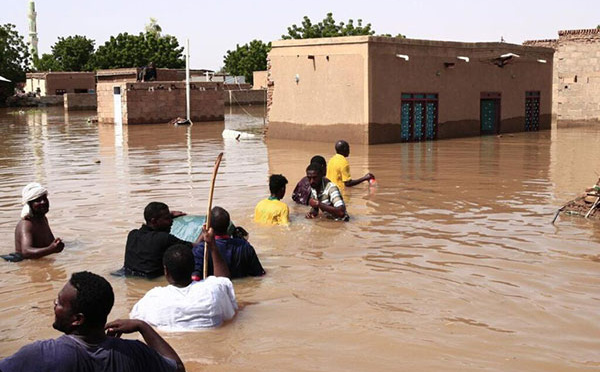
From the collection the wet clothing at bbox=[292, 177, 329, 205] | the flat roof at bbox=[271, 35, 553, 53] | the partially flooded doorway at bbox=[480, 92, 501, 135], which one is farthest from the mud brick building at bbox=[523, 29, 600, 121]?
the wet clothing at bbox=[292, 177, 329, 205]

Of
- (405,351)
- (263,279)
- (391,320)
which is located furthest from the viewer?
(263,279)

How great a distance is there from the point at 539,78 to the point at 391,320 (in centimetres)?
2543

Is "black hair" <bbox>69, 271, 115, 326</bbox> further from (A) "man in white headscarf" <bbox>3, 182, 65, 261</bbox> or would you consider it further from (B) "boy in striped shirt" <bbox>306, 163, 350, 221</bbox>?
(B) "boy in striped shirt" <bbox>306, 163, 350, 221</bbox>

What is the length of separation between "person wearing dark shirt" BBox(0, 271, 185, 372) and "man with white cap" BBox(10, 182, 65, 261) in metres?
4.68

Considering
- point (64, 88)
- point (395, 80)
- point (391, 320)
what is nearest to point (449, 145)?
point (395, 80)

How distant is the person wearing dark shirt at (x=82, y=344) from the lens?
336 cm

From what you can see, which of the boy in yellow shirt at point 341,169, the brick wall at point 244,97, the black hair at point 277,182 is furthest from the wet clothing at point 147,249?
the brick wall at point 244,97

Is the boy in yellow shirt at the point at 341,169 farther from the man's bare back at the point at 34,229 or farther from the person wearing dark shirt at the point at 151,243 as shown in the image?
the person wearing dark shirt at the point at 151,243

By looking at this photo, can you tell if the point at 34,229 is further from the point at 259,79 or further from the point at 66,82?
the point at 66,82

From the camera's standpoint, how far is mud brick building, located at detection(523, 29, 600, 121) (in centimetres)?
3194

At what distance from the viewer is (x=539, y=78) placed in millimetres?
29375

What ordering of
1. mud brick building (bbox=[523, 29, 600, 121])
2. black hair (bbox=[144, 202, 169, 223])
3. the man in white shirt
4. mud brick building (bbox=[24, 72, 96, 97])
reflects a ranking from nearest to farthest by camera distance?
the man in white shirt → black hair (bbox=[144, 202, 169, 223]) → mud brick building (bbox=[523, 29, 600, 121]) → mud brick building (bbox=[24, 72, 96, 97])

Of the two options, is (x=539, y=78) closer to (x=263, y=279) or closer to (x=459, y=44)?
(x=459, y=44)

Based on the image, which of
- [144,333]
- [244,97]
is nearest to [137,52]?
[244,97]
